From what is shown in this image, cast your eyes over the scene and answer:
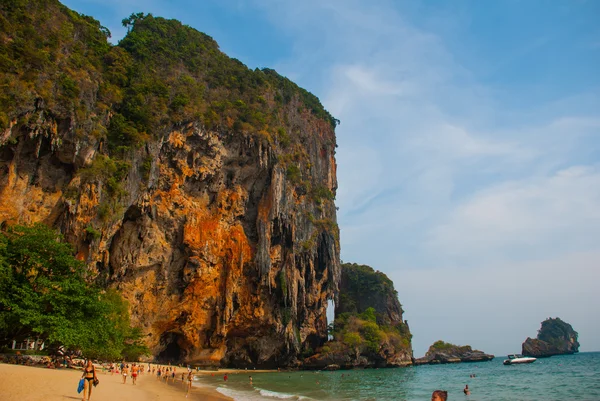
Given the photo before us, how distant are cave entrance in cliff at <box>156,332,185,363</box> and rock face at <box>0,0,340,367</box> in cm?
12

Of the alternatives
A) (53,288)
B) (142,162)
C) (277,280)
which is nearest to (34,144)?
(142,162)

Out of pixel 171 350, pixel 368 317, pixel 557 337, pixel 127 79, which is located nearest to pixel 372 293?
pixel 368 317

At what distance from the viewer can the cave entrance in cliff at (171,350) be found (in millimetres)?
35094

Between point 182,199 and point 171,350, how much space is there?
14120 millimetres

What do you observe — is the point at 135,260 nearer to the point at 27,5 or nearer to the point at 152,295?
the point at 152,295

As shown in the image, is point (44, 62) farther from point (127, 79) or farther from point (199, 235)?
point (199, 235)

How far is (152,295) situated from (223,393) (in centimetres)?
1428

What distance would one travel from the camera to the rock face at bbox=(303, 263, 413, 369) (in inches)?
1917

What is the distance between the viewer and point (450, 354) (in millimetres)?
79438

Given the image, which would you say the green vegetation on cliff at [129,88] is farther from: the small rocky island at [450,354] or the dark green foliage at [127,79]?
the small rocky island at [450,354]

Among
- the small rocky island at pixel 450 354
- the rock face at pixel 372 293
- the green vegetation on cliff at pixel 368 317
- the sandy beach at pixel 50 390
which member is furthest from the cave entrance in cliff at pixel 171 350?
the small rocky island at pixel 450 354

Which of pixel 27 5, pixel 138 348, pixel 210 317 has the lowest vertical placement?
pixel 138 348

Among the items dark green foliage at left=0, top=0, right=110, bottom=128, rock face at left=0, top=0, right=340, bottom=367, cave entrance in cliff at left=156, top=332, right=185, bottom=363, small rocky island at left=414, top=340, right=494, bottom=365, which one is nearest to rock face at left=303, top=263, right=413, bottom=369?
rock face at left=0, top=0, right=340, bottom=367

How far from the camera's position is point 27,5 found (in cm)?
2598
